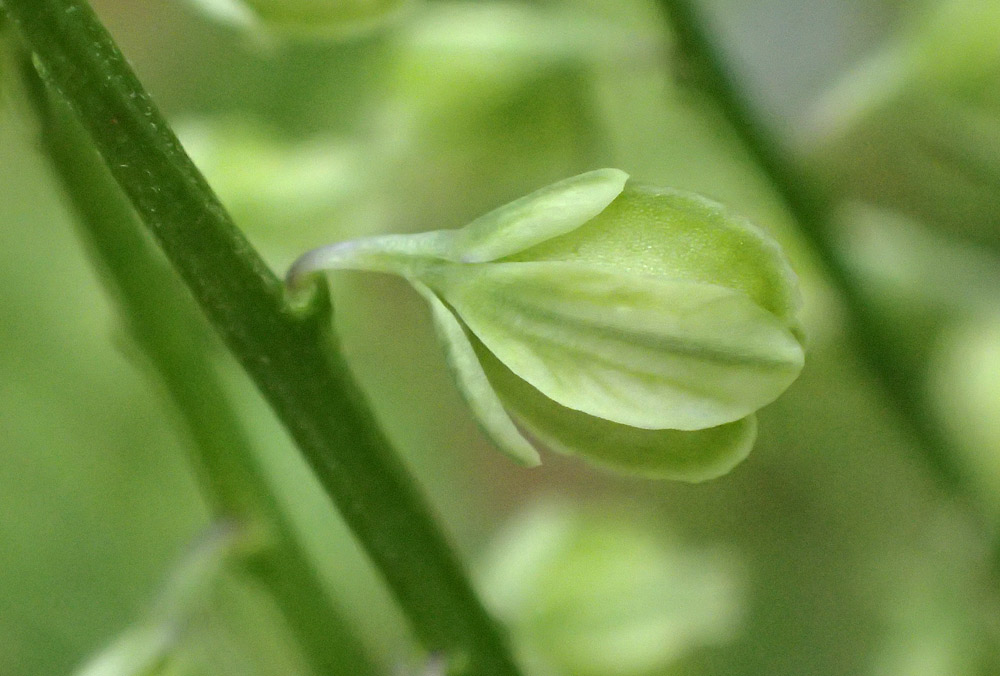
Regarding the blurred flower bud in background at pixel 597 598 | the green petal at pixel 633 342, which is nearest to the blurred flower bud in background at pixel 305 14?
the green petal at pixel 633 342

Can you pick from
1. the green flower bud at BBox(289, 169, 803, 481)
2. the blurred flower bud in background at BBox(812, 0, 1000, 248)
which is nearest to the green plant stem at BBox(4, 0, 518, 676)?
the green flower bud at BBox(289, 169, 803, 481)

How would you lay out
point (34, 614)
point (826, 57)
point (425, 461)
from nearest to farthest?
point (34, 614) < point (425, 461) < point (826, 57)

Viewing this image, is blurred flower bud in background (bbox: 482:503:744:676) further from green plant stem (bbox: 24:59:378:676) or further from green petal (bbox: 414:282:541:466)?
green petal (bbox: 414:282:541:466)

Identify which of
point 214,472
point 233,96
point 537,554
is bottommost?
point 537,554

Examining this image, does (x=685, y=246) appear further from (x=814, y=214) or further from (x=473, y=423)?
(x=473, y=423)

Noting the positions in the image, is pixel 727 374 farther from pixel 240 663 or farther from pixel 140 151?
pixel 240 663

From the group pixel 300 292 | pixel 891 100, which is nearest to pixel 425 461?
pixel 891 100

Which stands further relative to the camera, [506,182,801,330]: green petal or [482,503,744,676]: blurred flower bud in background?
[482,503,744,676]: blurred flower bud in background

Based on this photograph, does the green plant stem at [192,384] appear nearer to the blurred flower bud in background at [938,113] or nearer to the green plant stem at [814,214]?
the green plant stem at [814,214]
